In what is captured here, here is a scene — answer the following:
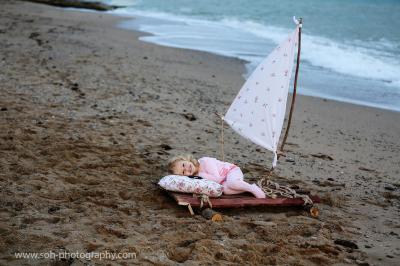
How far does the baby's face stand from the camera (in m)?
5.34

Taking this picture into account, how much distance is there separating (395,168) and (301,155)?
1383mm

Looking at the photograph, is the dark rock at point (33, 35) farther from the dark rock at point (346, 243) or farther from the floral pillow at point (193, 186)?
the dark rock at point (346, 243)

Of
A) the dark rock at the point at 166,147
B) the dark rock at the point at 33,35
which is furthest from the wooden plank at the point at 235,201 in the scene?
the dark rock at the point at 33,35

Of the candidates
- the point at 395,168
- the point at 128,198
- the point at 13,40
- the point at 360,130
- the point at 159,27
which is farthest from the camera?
the point at 159,27

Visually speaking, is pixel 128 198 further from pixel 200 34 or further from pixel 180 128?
pixel 200 34

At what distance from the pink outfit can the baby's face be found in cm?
13

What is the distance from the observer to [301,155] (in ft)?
22.8

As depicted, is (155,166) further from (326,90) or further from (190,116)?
(326,90)

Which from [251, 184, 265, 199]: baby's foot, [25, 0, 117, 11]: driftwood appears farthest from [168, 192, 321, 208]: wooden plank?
[25, 0, 117, 11]: driftwood

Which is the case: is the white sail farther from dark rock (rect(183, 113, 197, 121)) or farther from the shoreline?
the shoreline

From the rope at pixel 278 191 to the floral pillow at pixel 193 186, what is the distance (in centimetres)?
59

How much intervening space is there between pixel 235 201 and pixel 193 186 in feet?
1.59

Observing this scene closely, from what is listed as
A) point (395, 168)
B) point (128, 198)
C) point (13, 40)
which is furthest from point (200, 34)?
point (128, 198)

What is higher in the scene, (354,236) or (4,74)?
(4,74)
